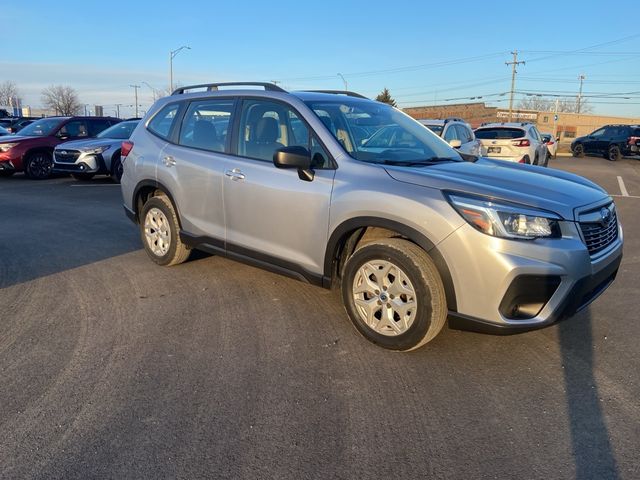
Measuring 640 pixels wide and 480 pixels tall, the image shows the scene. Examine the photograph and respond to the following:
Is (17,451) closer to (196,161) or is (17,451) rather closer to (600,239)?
(196,161)

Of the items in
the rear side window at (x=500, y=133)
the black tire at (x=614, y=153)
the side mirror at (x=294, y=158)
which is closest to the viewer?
the side mirror at (x=294, y=158)

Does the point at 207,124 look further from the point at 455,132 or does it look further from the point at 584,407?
the point at 455,132

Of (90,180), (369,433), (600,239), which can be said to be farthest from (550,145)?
(369,433)

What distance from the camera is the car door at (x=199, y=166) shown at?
192 inches

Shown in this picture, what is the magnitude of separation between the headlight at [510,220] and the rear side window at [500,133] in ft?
39.3

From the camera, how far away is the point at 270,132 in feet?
15.0

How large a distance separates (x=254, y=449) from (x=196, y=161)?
3.13 meters

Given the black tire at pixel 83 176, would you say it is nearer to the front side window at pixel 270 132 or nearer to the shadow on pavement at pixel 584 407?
the front side window at pixel 270 132

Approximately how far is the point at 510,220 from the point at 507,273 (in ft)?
1.10

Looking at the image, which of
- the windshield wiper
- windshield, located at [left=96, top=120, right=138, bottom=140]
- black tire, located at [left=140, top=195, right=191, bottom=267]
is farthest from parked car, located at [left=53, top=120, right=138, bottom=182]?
the windshield wiper

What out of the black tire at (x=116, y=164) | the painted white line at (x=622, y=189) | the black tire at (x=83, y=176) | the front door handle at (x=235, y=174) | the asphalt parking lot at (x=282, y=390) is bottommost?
the asphalt parking lot at (x=282, y=390)

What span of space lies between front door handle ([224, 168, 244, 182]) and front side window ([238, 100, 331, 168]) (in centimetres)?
17

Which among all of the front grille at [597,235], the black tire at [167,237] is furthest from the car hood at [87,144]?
the front grille at [597,235]

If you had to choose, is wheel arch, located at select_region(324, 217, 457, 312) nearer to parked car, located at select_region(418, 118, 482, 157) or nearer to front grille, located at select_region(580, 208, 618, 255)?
front grille, located at select_region(580, 208, 618, 255)
